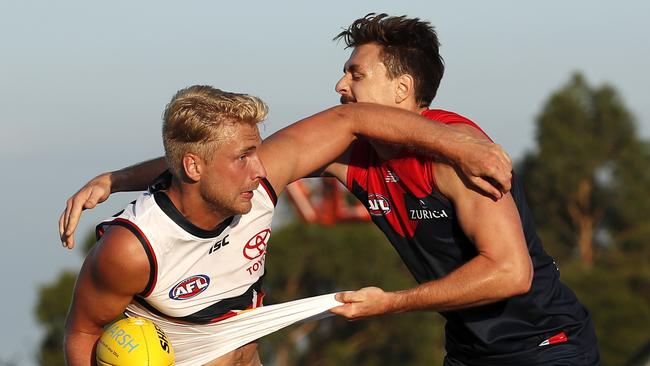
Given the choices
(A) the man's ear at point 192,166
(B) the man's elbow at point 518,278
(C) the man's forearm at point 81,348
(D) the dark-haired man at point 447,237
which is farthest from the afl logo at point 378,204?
(C) the man's forearm at point 81,348

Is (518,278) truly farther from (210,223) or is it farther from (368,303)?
(210,223)

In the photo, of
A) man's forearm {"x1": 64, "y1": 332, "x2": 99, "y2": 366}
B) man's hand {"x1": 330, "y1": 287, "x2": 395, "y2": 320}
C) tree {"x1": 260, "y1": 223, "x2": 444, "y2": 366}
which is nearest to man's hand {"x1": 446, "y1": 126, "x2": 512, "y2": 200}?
man's hand {"x1": 330, "y1": 287, "x2": 395, "y2": 320}

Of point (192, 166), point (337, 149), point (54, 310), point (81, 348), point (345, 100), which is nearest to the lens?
point (192, 166)

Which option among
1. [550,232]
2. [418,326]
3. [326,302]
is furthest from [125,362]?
[550,232]

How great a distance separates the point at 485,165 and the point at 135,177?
2273 millimetres

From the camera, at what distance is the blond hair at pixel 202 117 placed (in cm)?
726

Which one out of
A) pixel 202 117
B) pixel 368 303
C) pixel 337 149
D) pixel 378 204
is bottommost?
pixel 368 303

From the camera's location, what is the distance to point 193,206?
743 cm

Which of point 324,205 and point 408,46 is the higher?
point 408,46

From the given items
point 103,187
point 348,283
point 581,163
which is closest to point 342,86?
point 103,187

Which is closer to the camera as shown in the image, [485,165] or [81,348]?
[485,165]

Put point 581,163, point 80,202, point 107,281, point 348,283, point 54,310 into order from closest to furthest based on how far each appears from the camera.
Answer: point 107,281, point 80,202, point 54,310, point 348,283, point 581,163

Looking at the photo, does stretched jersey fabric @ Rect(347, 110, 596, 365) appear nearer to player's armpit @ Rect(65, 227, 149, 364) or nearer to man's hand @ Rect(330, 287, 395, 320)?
→ man's hand @ Rect(330, 287, 395, 320)

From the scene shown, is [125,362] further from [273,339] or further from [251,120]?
[273,339]
